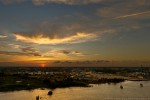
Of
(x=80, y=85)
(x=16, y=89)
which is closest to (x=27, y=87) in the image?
(x=16, y=89)

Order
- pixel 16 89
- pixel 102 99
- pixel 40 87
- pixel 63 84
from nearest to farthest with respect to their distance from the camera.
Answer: pixel 102 99 < pixel 16 89 < pixel 40 87 < pixel 63 84

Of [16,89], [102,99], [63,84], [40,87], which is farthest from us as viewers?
[63,84]

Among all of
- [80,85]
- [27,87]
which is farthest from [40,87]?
[80,85]

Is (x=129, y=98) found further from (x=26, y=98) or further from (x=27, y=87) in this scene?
(x=27, y=87)

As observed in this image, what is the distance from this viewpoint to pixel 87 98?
77750mm

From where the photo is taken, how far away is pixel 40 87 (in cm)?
11169

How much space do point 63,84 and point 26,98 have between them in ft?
132

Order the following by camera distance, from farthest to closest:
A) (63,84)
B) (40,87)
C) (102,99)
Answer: (63,84), (40,87), (102,99)

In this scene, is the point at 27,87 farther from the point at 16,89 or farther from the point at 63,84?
the point at 63,84

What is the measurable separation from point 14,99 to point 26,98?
4.00 metres

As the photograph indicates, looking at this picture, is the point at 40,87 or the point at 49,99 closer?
the point at 49,99

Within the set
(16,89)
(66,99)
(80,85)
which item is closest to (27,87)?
(16,89)

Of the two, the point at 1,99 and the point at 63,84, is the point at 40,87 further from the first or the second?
the point at 1,99

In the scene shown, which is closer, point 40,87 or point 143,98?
point 143,98
